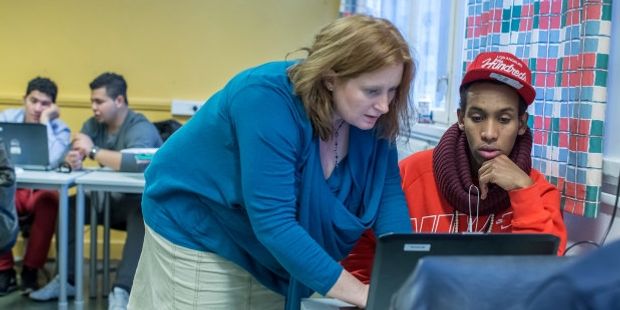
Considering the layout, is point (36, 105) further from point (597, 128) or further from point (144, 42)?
point (597, 128)

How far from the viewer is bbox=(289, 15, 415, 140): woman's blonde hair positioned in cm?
124

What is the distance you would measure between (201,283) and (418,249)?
0.58m

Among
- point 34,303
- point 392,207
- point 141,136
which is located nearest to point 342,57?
point 392,207

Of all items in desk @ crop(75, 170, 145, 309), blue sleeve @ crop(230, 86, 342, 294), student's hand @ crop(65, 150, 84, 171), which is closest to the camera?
blue sleeve @ crop(230, 86, 342, 294)

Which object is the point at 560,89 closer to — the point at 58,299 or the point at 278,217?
the point at 278,217

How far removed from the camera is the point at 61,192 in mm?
3287

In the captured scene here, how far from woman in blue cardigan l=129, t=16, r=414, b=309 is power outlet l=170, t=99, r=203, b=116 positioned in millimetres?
2883

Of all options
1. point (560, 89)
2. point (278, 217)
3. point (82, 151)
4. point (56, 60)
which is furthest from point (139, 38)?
point (278, 217)

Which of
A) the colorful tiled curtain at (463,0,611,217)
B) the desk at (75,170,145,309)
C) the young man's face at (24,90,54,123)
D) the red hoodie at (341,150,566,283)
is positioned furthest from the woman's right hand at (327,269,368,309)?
the young man's face at (24,90,54,123)

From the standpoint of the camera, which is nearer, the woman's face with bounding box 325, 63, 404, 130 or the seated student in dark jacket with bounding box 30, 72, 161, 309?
the woman's face with bounding box 325, 63, 404, 130

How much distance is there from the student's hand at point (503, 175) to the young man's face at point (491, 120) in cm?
3

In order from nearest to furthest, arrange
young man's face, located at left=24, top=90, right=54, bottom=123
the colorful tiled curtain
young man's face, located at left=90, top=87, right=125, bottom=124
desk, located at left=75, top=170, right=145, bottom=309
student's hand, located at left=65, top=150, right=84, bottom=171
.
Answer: the colorful tiled curtain → desk, located at left=75, top=170, right=145, bottom=309 → student's hand, located at left=65, top=150, right=84, bottom=171 → young man's face, located at left=90, top=87, right=125, bottom=124 → young man's face, located at left=24, top=90, right=54, bottom=123

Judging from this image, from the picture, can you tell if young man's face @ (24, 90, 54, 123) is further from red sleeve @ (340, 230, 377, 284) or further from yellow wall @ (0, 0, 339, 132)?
red sleeve @ (340, 230, 377, 284)

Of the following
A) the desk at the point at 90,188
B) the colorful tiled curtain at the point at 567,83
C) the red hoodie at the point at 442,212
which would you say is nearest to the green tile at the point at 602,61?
the colorful tiled curtain at the point at 567,83
